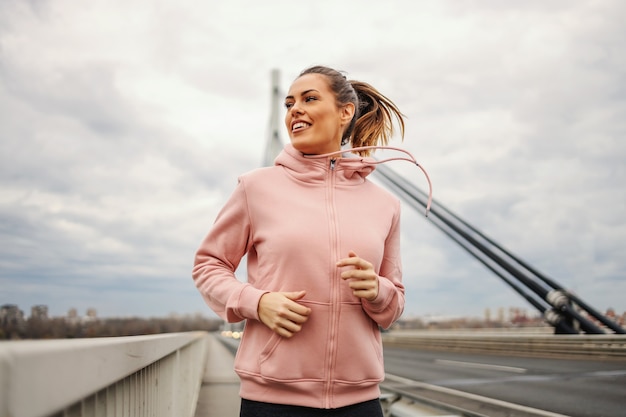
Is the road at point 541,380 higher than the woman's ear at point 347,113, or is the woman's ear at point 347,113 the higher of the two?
the woman's ear at point 347,113

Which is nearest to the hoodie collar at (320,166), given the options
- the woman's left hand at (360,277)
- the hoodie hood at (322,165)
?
the hoodie hood at (322,165)

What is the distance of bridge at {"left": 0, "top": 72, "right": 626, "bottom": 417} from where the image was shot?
87cm

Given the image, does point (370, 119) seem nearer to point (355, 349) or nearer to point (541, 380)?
point (355, 349)

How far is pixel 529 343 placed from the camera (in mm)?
14711

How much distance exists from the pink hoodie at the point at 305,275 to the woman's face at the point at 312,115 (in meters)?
0.05

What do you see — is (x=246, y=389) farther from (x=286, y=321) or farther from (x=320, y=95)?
(x=320, y=95)

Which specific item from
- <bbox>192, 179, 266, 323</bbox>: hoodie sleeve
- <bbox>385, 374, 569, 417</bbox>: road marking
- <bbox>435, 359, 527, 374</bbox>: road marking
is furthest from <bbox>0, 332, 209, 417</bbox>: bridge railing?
<bbox>435, 359, 527, 374</bbox>: road marking

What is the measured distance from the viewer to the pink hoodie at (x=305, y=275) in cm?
170

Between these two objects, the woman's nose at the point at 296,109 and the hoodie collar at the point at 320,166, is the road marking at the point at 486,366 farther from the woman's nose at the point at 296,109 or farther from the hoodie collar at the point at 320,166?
the woman's nose at the point at 296,109

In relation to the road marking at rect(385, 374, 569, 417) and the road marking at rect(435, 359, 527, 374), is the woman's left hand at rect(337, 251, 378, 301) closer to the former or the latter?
the road marking at rect(385, 374, 569, 417)

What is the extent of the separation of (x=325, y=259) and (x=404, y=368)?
434 inches

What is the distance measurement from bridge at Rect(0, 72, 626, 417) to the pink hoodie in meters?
0.33

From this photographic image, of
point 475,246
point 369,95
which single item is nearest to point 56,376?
point 369,95

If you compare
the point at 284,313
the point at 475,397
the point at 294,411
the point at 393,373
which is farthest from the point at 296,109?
the point at 393,373
